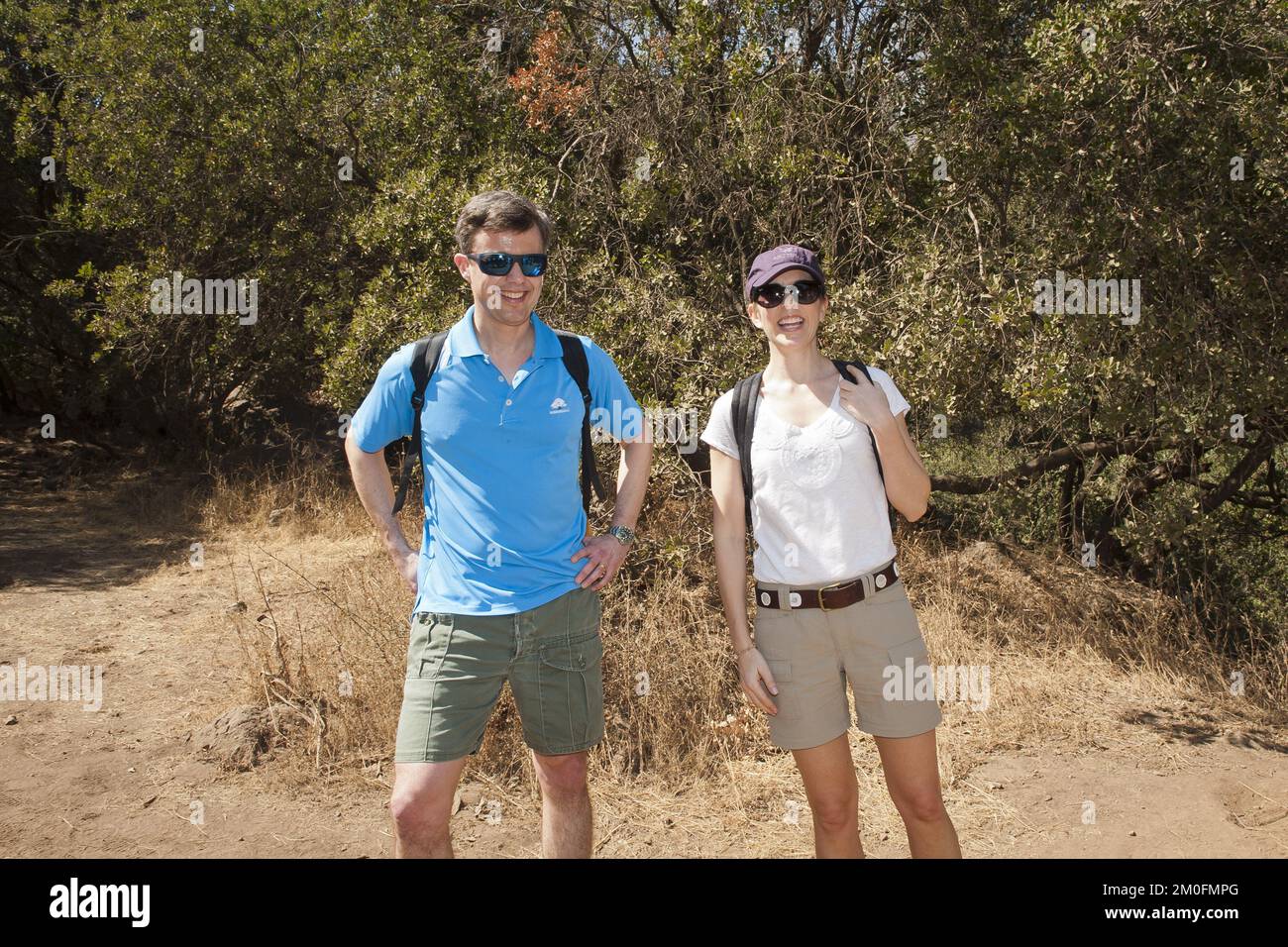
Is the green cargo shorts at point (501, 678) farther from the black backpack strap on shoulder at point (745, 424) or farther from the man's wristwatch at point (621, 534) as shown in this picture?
the black backpack strap on shoulder at point (745, 424)

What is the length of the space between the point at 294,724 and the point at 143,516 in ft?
24.3

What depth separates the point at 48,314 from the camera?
45.6ft

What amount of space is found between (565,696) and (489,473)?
25.2 inches

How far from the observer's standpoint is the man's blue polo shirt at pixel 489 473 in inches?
109

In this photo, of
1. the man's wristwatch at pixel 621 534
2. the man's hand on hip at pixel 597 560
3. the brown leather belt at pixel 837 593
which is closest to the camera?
the brown leather belt at pixel 837 593

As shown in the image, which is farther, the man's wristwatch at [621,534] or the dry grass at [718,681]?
the dry grass at [718,681]

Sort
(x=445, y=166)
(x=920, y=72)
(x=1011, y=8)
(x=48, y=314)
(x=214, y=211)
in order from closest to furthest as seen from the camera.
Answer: (x=1011, y=8)
(x=920, y=72)
(x=445, y=166)
(x=214, y=211)
(x=48, y=314)

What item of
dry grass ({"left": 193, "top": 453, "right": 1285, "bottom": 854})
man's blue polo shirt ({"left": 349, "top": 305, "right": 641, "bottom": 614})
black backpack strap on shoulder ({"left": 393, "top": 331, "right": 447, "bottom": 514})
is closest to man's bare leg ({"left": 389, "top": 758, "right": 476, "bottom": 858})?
man's blue polo shirt ({"left": 349, "top": 305, "right": 641, "bottom": 614})

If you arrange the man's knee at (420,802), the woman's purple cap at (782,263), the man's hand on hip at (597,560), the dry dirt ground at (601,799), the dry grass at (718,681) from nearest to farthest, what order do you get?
the man's knee at (420,802) → the woman's purple cap at (782,263) → the man's hand on hip at (597,560) → the dry dirt ground at (601,799) → the dry grass at (718,681)

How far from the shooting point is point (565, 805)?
2912mm

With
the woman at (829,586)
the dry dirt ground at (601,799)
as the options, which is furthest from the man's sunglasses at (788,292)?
the dry dirt ground at (601,799)

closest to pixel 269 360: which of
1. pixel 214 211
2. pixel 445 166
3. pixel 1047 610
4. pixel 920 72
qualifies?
pixel 214 211

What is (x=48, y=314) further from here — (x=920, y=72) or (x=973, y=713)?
(x=973, y=713)

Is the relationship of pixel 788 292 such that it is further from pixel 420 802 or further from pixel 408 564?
pixel 420 802
